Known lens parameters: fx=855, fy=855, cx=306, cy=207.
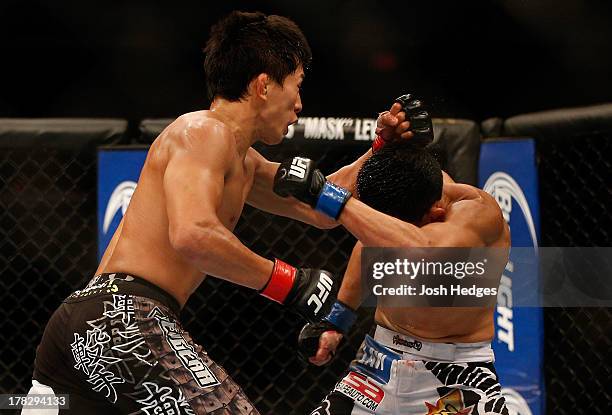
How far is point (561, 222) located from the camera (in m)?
2.96

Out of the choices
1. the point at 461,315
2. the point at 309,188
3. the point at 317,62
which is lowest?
the point at 461,315

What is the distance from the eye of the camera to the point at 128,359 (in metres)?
1.75

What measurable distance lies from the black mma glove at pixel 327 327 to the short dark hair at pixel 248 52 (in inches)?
22.6

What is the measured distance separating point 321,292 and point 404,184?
0.37 metres

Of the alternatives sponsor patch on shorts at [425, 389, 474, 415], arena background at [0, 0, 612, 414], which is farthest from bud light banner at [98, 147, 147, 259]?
sponsor patch on shorts at [425, 389, 474, 415]

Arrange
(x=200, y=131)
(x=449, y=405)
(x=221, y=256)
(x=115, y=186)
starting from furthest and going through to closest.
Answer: (x=115, y=186), (x=449, y=405), (x=200, y=131), (x=221, y=256)

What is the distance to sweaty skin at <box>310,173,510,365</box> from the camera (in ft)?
6.38

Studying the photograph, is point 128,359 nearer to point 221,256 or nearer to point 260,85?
point 221,256

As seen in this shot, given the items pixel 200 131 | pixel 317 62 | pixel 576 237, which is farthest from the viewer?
pixel 317 62

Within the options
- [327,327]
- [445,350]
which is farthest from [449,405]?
[327,327]

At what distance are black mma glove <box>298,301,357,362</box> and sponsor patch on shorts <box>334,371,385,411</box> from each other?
11 cm

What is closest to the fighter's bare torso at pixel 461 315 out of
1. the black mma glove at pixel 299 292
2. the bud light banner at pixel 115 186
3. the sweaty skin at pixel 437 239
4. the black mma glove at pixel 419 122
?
the sweaty skin at pixel 437 239

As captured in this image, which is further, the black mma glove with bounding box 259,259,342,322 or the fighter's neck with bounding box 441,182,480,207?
the fighter's neck with bounding box 441,182,480,207

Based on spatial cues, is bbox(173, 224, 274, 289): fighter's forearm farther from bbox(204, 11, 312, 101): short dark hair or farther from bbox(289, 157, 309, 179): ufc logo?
bbox(204, 11, 312, 101): short dark hair
